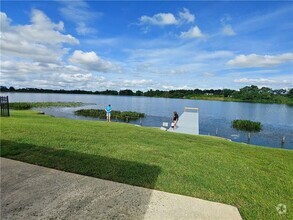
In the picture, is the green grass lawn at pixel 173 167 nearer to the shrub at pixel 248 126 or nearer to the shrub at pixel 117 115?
the shrub at pixel 248 126

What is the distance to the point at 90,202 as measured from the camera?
3891 millimetres

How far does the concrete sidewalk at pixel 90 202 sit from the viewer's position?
11.7 ft

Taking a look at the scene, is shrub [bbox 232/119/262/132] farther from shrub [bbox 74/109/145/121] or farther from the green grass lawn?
the green grass lawn

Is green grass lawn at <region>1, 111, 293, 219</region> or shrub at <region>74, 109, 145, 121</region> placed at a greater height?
green grass lawn at <region>1, 111, 293, 219</region>

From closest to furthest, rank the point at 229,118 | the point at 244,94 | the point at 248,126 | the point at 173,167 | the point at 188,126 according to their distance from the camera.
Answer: the point at 173,167 < the point at 188,126 < the point at 248,126 < the point at 229,118 < the point at 244,94

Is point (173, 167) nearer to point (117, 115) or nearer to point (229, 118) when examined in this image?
point (117, 115)

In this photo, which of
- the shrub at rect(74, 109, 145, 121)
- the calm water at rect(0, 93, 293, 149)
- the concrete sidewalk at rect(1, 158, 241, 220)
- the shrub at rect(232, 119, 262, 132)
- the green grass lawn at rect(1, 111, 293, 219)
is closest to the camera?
the concrete sidewalk at rect(1, 158, 241, 220)

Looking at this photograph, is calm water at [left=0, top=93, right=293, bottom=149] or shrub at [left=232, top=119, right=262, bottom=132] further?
shrub at [left=232, top=119, right=262, bottom=132]

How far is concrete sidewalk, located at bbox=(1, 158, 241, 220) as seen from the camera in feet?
11.7

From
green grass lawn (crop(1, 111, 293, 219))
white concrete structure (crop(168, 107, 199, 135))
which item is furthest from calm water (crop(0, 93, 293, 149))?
green grass lawn (crop(1, 111, 293, 219))

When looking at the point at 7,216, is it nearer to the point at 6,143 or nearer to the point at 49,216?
the point at 49,216

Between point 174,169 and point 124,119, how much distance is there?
1543 inches

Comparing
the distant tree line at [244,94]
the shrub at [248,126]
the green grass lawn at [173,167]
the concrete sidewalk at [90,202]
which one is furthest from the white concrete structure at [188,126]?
the distant tree line at [244,94]

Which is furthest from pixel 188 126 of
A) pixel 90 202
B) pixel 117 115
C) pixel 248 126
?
pixel 90 202
